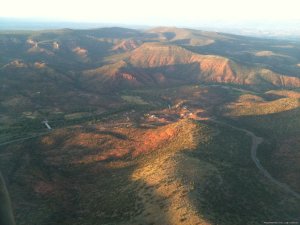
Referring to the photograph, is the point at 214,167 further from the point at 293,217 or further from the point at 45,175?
the point at 45,175

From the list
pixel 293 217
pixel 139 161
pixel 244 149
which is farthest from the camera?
pixel 244 149

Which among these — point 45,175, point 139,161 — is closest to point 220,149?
point 139,161

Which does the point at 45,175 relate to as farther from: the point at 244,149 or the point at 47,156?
the point at 244,149

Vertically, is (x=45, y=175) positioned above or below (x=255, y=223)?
below

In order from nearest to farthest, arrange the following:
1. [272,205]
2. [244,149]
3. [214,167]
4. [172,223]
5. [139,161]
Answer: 1. [172,223]
2. [272,205]
3. [214,167]
4. [139,161]
5. [244,149]

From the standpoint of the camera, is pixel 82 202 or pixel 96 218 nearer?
pixel 96 218

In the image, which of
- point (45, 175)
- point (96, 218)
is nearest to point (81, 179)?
point (45, 175)

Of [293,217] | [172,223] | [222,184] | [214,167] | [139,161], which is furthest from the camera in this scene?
[139,161]

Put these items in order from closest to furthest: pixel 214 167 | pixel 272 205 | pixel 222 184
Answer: pixel 272 205 → pixel 222 184 → pixel 214 167

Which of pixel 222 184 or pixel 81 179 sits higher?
pixel 222 184
